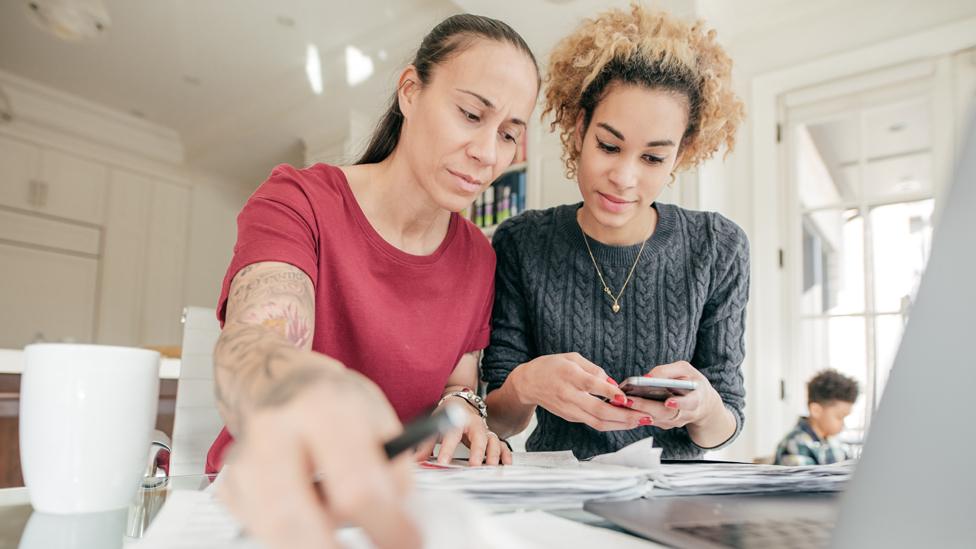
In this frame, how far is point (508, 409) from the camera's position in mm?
1092

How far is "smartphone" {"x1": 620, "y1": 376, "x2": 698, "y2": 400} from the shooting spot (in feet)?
2.59

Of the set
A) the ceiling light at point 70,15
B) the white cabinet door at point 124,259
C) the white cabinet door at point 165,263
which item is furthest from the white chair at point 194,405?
the white cabinet door at point 165,263

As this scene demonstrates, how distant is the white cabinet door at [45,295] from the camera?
5.29m

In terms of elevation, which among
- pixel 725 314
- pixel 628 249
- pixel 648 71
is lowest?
pixel 725 314

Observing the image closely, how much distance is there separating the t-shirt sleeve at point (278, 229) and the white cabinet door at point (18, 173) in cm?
550

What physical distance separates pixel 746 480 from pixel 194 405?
1.23m

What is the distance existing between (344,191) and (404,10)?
136 inches

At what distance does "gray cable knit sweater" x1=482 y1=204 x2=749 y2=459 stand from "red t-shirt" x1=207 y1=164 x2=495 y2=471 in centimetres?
14

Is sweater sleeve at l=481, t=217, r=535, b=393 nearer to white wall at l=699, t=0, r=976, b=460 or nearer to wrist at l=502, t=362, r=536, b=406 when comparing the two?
wrist at l=502, t=362, r=536, b=406

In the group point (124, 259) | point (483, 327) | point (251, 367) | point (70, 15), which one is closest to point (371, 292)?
point (483, 327)

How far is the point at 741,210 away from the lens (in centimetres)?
343

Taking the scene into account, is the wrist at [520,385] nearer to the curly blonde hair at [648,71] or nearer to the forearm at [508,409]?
the forearm at [508,409]

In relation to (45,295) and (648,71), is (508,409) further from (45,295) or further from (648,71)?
(45,295)

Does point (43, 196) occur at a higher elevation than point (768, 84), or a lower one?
A: lower
